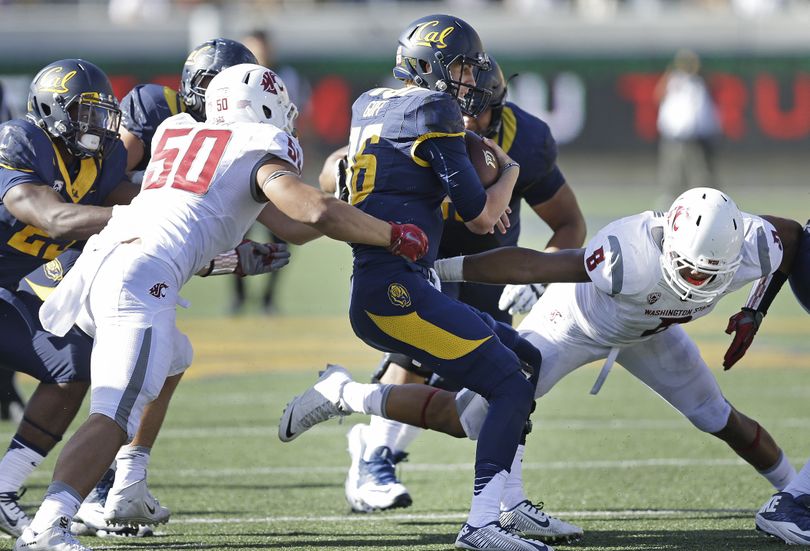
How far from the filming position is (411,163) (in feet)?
13.8

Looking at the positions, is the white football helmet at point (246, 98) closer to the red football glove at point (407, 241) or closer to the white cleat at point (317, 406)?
the red football glove at point (407, 241)

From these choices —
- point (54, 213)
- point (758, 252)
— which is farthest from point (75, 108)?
point (758, 252)

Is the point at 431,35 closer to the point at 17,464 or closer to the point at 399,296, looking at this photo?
the point at 399,296

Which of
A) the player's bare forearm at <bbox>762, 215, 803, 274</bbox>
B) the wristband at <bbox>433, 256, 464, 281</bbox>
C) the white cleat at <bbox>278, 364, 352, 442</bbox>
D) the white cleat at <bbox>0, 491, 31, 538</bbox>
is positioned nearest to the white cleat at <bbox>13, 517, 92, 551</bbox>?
the white cleat at <bbox>0, 491, 31, 538</bbox>

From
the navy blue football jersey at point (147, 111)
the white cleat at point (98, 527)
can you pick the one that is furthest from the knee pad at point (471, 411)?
the navy blue football jersey at point (147, 111)

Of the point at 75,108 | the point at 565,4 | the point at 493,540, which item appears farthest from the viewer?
the point at 565,4

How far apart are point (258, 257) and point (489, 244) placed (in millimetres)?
1313

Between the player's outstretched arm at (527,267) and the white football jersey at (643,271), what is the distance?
0.06 meters

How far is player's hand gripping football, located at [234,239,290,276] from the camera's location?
173 inches

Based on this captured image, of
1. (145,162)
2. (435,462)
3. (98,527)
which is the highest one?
(145,162)

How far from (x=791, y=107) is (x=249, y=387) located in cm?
1435

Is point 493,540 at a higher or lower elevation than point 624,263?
lower

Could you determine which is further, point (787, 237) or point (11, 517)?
point (787, 237)

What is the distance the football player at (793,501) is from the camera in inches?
167
